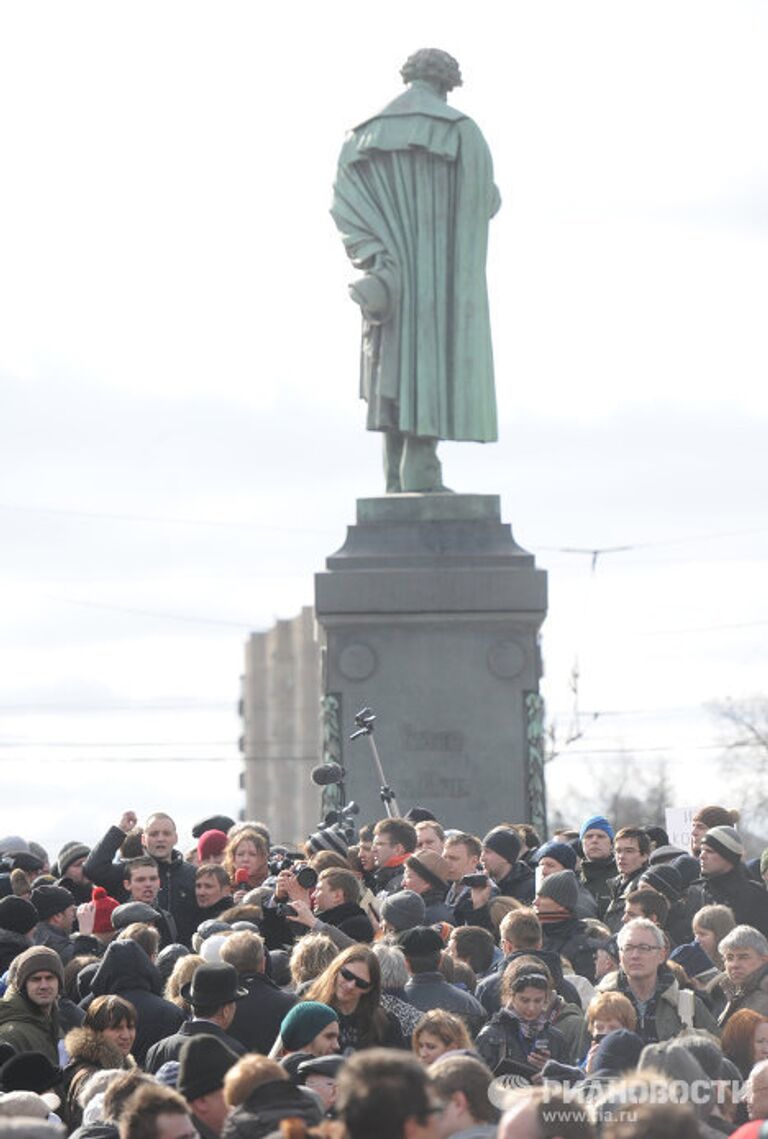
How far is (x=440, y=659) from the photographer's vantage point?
22.9m

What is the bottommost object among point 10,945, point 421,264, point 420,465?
point 10,945

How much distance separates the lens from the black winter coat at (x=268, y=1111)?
7.97 metres

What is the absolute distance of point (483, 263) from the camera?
78.7ft

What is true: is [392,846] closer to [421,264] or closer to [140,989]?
[140,989]

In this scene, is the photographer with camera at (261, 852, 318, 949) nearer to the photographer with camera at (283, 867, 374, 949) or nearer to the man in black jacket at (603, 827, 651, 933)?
the photographer with camera at (283, 867, 374, 949)

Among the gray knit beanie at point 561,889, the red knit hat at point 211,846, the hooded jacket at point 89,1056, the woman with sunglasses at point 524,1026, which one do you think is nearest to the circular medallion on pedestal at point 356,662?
the red knit hat at point 211,846

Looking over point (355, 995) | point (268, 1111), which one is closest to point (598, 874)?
point (355, 995)

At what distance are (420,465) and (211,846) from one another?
8.66 m

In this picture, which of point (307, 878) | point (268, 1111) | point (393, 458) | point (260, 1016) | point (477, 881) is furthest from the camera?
point (393, 458)

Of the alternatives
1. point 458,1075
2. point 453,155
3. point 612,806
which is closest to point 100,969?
point 458,1075

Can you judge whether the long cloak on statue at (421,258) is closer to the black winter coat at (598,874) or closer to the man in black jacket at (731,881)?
the black winter coat at (598,874)

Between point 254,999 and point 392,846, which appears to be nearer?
point 254,999

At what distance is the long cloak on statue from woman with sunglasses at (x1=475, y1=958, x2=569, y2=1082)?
13.1 metres

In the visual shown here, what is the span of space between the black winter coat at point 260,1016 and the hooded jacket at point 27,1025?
907mm
